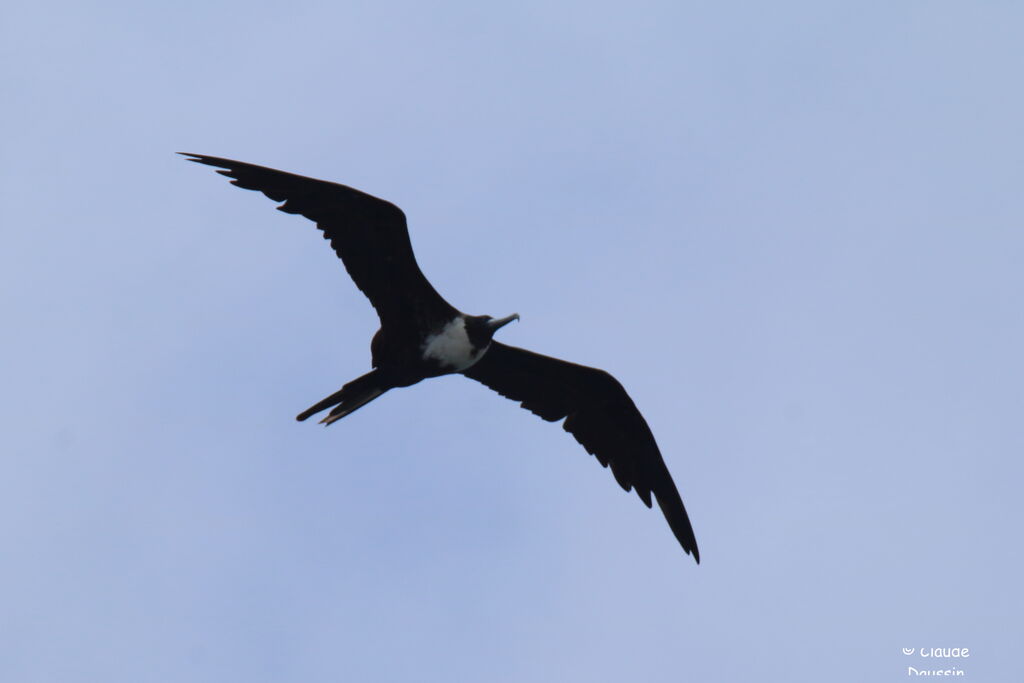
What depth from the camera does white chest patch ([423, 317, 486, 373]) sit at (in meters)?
11.2

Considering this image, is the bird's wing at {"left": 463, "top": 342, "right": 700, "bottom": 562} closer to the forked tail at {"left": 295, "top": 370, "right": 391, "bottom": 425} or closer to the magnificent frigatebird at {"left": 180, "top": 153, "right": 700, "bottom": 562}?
the magnificent frigatebird at {"left": 180, "top": 153, "right": 700, "bottom": 562}

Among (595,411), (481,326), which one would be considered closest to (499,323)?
(481,326)

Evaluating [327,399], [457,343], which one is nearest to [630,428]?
[457,343]

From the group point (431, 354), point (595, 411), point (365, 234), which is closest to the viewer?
point (365, 234)

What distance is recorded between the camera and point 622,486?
12.6m

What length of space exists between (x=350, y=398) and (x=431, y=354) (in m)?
0.73

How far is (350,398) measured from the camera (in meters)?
11.0

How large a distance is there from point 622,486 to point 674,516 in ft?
1.79

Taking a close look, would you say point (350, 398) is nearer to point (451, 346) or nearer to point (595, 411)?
point (451, 346)

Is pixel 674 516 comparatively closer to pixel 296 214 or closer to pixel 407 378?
pixel 407 378

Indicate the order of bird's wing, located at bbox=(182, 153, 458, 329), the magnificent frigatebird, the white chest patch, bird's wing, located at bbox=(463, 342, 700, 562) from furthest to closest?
bird's wing, located at bbox=(463, 342, 700, 562)
the white chest patch
the magnificent frigatebird
bird's wing, located at bbox=(182, 153, 458, 329)

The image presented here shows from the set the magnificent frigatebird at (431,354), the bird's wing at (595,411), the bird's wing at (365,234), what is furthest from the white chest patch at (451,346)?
the bird's wing at (595,411)

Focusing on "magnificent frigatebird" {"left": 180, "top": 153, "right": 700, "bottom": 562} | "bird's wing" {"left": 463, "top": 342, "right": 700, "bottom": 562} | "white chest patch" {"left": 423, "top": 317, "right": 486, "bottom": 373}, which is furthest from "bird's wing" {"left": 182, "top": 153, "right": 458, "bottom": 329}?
"bird's wing" {"left": 463, "top": 342, "right": 700, "bottom": 562}

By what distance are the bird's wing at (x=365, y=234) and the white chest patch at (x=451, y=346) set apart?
122 mm
